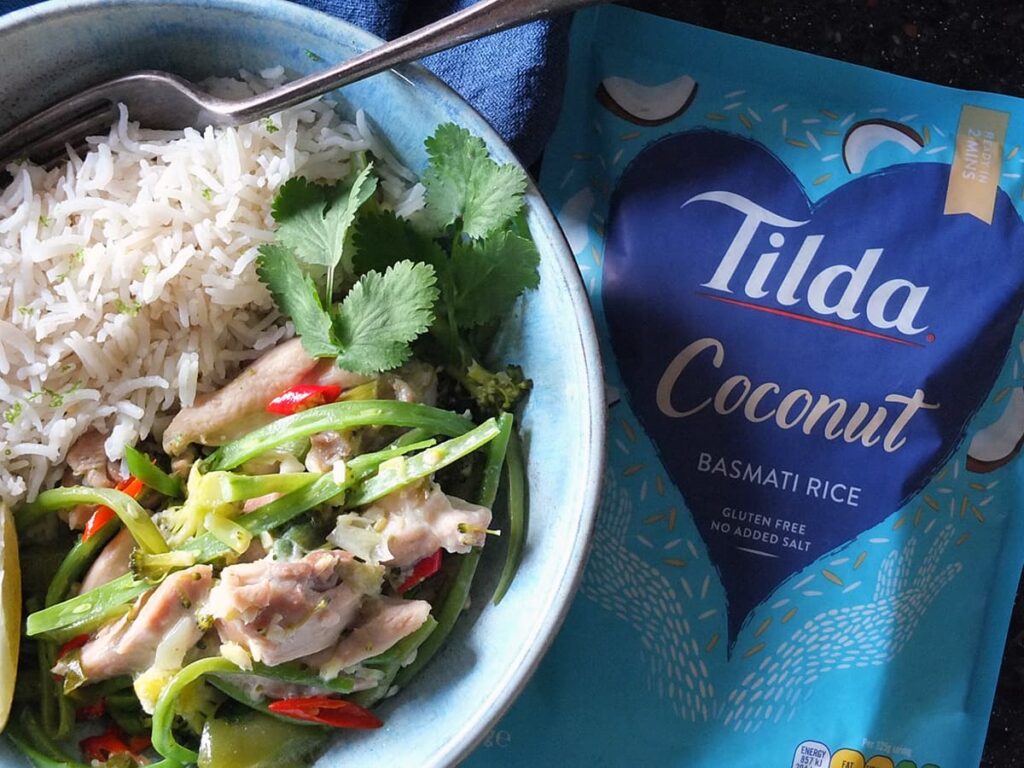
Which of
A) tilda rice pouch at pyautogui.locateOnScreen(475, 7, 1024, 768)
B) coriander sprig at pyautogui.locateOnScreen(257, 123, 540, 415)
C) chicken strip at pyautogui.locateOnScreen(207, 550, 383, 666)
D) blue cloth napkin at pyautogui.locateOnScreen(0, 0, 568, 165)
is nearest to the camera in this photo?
chicken strip at pyautogui.locateOnScreen(207, 550, 383, 666)

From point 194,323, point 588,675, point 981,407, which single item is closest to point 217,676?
point 194,323

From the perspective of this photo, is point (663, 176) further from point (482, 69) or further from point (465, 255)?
point (465, 255)

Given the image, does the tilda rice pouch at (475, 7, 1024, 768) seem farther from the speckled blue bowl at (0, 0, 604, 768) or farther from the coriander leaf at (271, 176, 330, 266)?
the coriander leaf at (271, 176, 330, 266)

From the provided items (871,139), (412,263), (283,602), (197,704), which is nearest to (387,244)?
(412,263)

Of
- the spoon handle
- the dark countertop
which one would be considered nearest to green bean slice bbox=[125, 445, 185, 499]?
the spoon handle

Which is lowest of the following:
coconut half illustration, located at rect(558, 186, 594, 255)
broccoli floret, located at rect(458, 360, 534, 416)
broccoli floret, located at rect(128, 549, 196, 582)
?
broccoli floret, located at rect(128, 549, 196, 582)

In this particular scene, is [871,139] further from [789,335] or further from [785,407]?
[785,407]

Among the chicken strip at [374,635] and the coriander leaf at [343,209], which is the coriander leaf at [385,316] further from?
the chicken strip at [374,635]
